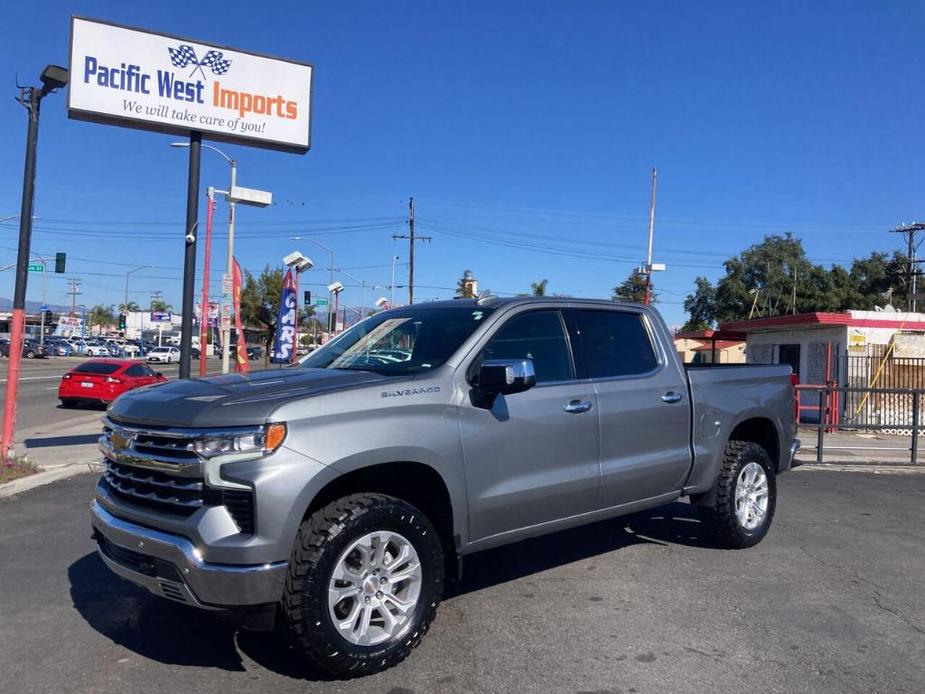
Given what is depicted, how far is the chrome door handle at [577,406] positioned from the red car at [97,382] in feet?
58.9

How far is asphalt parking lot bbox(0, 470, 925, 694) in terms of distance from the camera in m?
3.90

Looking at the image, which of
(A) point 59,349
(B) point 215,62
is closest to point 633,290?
(B) point 215,62

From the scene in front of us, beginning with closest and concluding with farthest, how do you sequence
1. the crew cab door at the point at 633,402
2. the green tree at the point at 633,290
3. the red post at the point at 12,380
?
the crew cab door at the point at 633,402
the red post at the point at 12,380
the green tree at the point at 633,290

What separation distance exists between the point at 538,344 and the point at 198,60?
11.9m

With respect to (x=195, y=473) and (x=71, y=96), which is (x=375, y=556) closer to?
(x=195, y=473)

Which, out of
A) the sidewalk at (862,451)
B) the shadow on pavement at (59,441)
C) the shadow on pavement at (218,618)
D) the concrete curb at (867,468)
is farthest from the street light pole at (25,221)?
the concrete curb at (867,468)

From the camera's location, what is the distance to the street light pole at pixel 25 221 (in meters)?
9.53

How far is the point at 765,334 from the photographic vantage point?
2317 centimetres

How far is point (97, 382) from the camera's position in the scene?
2088cm

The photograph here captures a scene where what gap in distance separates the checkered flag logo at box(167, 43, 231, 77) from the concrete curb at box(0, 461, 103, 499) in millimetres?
7768

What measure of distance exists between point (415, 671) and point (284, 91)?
13.7 m

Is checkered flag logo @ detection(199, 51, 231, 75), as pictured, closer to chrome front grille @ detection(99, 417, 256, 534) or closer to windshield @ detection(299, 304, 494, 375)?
windshield @ detection(299, 304, 494, 375)

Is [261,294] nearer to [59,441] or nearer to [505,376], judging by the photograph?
[59,441]

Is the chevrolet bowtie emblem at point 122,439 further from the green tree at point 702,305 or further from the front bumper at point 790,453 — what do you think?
the green tree at point 702,305
